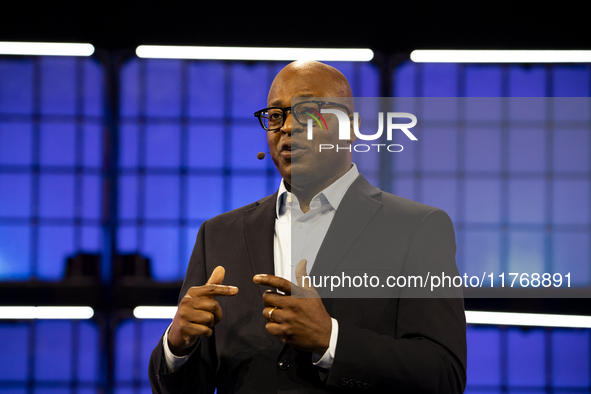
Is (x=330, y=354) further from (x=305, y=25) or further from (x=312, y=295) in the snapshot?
(x=305, y=25)

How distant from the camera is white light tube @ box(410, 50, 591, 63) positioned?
2.76 meters

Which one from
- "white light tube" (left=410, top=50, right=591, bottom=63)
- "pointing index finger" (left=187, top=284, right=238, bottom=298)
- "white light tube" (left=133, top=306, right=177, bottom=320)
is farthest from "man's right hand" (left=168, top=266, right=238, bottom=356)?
"white light tube" (left=410, top=50, right=591, bottom=63)

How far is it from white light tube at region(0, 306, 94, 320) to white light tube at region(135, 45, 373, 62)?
1704 millimetres

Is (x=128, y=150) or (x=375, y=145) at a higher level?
(x=128, y=150)

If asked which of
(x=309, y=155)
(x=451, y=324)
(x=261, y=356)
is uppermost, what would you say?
(x=309, y=155)

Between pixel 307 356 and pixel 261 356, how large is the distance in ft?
0.42

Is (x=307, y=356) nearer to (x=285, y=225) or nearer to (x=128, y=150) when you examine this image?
(x=285, y=225)

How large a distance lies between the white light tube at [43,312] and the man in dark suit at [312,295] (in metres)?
1.92

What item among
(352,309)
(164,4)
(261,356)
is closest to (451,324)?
(352,309)

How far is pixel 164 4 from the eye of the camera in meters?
2.88

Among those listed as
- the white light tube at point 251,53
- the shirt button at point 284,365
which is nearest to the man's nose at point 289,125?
the shirt button at point 284,365

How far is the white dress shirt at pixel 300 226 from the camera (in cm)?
123

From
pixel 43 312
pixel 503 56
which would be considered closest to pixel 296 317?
pixel 503 56

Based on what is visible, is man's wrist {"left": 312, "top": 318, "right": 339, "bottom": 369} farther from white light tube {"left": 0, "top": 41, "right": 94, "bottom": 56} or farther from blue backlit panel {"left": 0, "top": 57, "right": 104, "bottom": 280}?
white light tube {"left": 0, "top": 41, "right": 94, "bottom": 56}
